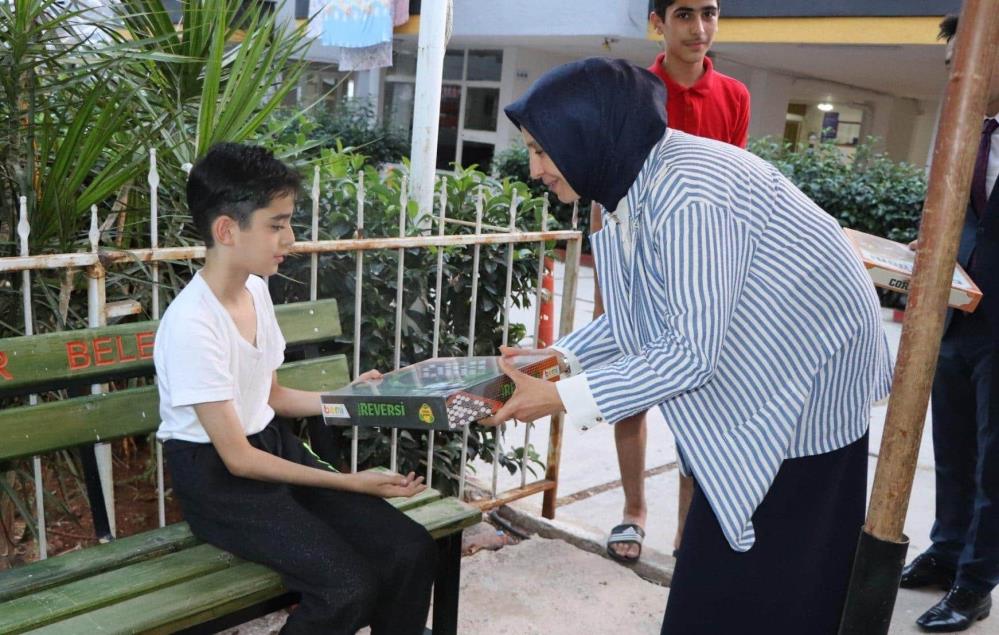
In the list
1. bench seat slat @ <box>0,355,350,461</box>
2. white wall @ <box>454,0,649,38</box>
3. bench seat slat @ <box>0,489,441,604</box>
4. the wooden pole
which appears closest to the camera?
the wooden pole

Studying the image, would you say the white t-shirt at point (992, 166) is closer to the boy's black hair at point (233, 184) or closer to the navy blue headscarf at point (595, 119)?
the navy blue headscarf at point (595, 119)

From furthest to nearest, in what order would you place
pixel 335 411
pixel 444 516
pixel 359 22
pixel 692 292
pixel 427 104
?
pixel 359 22
pixel 427 104
pixel 444 516
pixel 335 411
pixel 692 292

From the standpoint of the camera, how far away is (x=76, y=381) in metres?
2.23

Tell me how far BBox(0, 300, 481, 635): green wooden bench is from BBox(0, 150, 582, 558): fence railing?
165 mm

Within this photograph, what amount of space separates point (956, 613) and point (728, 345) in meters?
1.80

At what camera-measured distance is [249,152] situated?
221cm

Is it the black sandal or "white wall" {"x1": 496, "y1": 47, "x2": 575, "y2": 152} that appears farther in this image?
"white wall" {"x1": 496, "y1": 47, "x2": 575, "y2": 152}

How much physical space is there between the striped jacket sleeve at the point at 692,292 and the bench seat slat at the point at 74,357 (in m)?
1.29

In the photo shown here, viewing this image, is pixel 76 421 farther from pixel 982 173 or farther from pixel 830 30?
pixel 830 30

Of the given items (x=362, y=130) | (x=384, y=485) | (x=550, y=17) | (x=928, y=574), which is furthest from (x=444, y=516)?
(x=362, y=130)

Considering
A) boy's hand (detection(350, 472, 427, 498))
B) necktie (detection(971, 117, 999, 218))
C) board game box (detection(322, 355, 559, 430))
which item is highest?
necktie (detection(971, 117, 999, 218))

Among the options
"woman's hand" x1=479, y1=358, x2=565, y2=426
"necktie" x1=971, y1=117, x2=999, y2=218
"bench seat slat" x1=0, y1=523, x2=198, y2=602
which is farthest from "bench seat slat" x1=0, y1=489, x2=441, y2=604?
"necktie" x1=971, y1=117, x2=999, y2=218

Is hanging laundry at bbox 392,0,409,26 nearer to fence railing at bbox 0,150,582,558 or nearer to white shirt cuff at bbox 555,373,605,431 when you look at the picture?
fence railing at bbox 0,150,582,558

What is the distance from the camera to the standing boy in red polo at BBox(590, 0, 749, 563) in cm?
308
